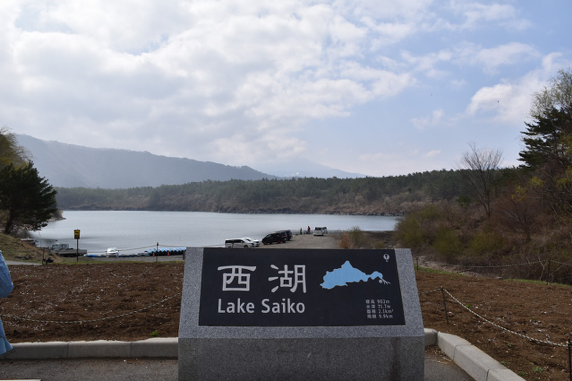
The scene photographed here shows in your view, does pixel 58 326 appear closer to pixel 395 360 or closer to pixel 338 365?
pixel 338 365

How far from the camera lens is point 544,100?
34.0m

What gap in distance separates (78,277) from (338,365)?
869 centimetres

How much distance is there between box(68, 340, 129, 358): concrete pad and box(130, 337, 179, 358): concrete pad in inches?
5.0

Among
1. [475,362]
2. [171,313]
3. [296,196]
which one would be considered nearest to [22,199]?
[171,313]

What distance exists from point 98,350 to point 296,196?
148 meters

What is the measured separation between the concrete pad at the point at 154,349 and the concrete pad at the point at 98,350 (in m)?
0.13

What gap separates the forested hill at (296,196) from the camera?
108 m

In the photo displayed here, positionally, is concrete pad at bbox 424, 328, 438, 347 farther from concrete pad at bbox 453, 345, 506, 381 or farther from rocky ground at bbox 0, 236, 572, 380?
concrete pad at bbox 453, 345, 506, 381

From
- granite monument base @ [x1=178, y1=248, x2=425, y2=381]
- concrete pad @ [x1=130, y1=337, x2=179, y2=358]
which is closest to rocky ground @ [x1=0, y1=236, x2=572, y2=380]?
concrete pad @ [x1=130, y1=337, x2=179, y2=358]

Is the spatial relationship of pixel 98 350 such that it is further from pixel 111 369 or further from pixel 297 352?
pixel 297 352

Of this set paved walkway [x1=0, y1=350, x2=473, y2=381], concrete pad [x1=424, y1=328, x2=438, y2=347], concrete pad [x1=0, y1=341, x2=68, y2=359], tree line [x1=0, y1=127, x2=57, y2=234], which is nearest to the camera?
paved walkway [x1=0, y1=350, x2=473, y2=381]

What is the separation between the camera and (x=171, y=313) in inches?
302

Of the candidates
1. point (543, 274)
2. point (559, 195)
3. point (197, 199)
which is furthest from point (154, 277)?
point (197, 199)

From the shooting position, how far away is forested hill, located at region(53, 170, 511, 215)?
108 meters
